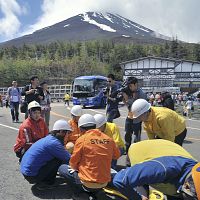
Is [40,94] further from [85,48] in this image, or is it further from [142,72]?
[85,48]

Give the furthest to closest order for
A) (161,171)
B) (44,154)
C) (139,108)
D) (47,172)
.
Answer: (47,172)
(44,154)
(139,108)
(161,171)

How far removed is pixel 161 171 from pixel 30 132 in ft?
14.0

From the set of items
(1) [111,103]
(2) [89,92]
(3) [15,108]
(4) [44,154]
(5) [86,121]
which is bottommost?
(2) [89,92]

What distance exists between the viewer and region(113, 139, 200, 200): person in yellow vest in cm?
287

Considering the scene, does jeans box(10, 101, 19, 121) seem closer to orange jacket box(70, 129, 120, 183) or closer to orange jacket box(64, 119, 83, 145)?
orange jacket box(64, 119, 83, 145)

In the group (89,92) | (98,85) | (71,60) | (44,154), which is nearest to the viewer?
(44,154)

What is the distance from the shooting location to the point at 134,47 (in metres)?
107

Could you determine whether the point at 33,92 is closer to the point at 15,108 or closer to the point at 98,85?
the point at 15,108

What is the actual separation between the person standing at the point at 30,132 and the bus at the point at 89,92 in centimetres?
2156

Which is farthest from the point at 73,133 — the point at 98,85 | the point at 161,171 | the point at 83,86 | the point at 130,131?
the point at 83,86

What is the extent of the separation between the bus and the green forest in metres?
37.3

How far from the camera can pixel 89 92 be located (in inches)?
1171

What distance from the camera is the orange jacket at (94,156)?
4664 millimetres

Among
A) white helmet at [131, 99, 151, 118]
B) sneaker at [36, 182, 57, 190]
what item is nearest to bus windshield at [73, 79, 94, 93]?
sneaker at [36, 182, 57, 190]
